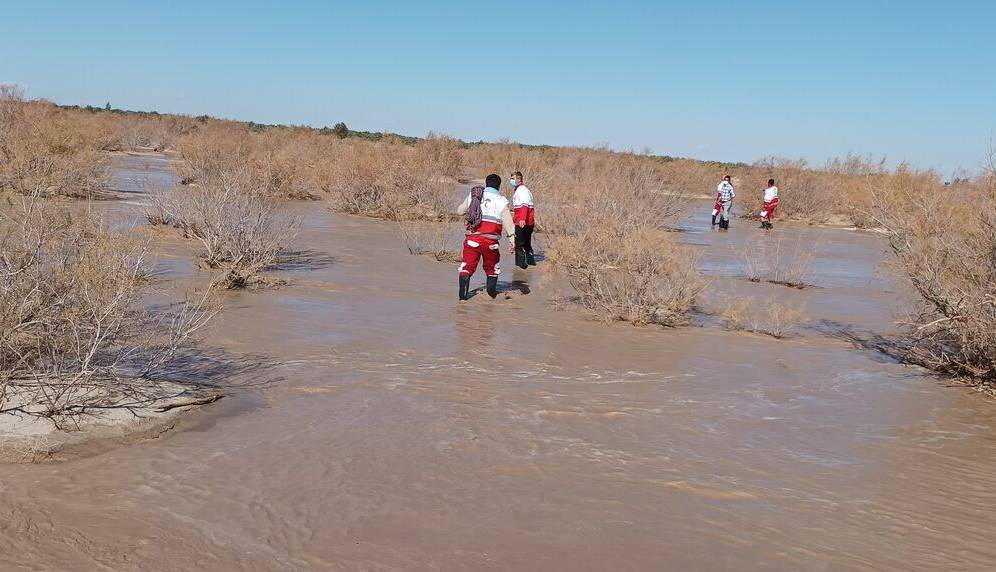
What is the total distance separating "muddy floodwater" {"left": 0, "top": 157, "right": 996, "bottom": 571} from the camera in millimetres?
3955

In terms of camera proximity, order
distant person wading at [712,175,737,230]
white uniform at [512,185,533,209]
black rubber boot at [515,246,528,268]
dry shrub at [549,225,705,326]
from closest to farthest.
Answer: dry shrub at [549,225,705,326] → white uniform at [512,185,533,209] → black rubber boot at [515,246,528,268] → distant person wading at [712,175,737,230]

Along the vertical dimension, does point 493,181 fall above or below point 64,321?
above

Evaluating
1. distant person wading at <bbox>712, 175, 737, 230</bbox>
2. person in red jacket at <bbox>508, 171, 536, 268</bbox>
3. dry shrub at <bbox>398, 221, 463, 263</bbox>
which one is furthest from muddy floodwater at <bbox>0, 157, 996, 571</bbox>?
distant person wading at <bbox>712, 175, 737, 230</bbox>

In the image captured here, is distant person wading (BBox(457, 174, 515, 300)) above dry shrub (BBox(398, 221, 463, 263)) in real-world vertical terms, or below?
above

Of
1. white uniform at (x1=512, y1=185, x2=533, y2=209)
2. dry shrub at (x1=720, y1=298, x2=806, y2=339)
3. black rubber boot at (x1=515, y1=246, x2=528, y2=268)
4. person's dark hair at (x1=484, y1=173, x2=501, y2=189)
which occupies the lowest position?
dry shrub at (x1=720, y1=298, x2=806, y2=339)

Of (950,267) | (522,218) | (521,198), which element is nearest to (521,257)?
(522,218)

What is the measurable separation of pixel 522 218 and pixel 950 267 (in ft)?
23.8

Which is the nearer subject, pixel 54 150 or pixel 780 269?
pixel 780 269

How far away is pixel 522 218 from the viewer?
13.8 meters

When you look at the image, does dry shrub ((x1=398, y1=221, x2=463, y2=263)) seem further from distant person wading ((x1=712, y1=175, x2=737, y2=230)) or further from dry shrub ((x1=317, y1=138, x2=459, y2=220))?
distant person wading ((x1=712, y1=175, x2=737, y2=230))

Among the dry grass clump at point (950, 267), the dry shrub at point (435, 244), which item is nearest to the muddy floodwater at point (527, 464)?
the dry grass clump at point (950, 267)

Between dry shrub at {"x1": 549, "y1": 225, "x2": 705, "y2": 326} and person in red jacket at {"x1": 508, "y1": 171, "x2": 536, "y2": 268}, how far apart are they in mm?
3352

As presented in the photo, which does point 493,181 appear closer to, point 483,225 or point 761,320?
point 483,225

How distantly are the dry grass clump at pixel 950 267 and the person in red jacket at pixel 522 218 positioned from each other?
6.24 m
